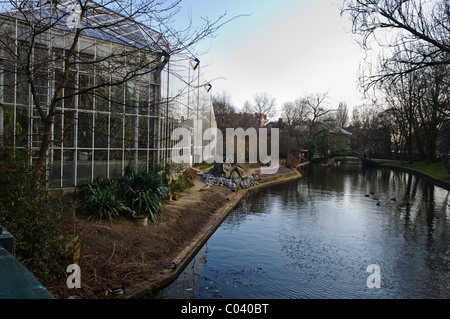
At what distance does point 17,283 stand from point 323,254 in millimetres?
7072

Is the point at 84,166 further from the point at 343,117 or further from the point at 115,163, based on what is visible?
the point at 343,117

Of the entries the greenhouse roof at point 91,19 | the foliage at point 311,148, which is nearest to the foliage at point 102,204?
the greenhouse roof at point 91,19

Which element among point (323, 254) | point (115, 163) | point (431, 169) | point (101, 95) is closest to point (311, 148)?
point (431, 169)

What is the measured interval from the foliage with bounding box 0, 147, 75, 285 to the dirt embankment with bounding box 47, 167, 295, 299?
40 centimetres

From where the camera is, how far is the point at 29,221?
4.66 metres

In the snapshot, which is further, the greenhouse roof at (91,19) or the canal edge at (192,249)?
the canal edge at (192,249)

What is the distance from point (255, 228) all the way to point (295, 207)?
13.4 feet

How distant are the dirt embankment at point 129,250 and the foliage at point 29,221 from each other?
398 millimetres

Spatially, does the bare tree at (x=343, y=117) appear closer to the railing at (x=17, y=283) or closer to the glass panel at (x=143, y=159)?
the glass panel at (x=143, y=159)

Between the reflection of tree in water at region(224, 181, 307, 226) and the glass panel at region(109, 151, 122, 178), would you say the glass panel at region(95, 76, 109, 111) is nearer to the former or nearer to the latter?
the glass panel at region(109, 151, 122, 178)

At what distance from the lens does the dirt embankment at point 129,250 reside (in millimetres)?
5387

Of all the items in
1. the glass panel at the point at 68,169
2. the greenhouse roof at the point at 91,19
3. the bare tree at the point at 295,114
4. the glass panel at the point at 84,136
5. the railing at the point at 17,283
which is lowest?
the railing at the point at 17,283

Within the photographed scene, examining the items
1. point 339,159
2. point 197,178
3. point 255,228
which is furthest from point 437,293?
point 339,159

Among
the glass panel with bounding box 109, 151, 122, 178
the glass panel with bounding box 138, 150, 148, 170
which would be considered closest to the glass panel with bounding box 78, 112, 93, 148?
the glass panel with bounding box 109, 151, 122, 178
